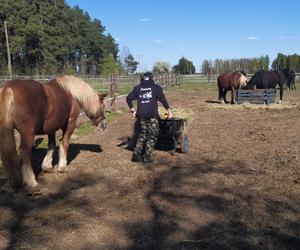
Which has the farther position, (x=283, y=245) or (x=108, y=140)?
(x=108, y=140)

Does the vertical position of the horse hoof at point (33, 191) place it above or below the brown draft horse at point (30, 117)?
below

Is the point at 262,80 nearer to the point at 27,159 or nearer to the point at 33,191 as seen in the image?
the point at 27,159

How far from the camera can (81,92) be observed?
772cm

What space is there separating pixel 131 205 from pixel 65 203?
2.82ft

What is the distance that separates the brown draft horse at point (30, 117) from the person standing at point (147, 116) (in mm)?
1202

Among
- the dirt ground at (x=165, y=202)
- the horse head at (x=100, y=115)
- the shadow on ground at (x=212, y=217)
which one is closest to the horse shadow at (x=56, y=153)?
the dirt ground at (x=165, y=202)

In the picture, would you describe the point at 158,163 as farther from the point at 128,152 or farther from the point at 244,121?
the point at 244,121

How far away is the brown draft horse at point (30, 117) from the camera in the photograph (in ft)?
Answer: 19.2

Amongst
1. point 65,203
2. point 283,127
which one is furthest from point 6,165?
point 283,127

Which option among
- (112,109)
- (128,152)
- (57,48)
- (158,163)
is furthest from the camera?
(57,48)

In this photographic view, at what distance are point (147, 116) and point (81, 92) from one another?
4.13 ft

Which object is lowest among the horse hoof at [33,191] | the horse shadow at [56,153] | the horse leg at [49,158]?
the horse shadow at [56,153]

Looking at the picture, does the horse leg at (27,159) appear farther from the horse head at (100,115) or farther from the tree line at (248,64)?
the tree line at (248,64)

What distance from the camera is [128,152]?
29.9ft
